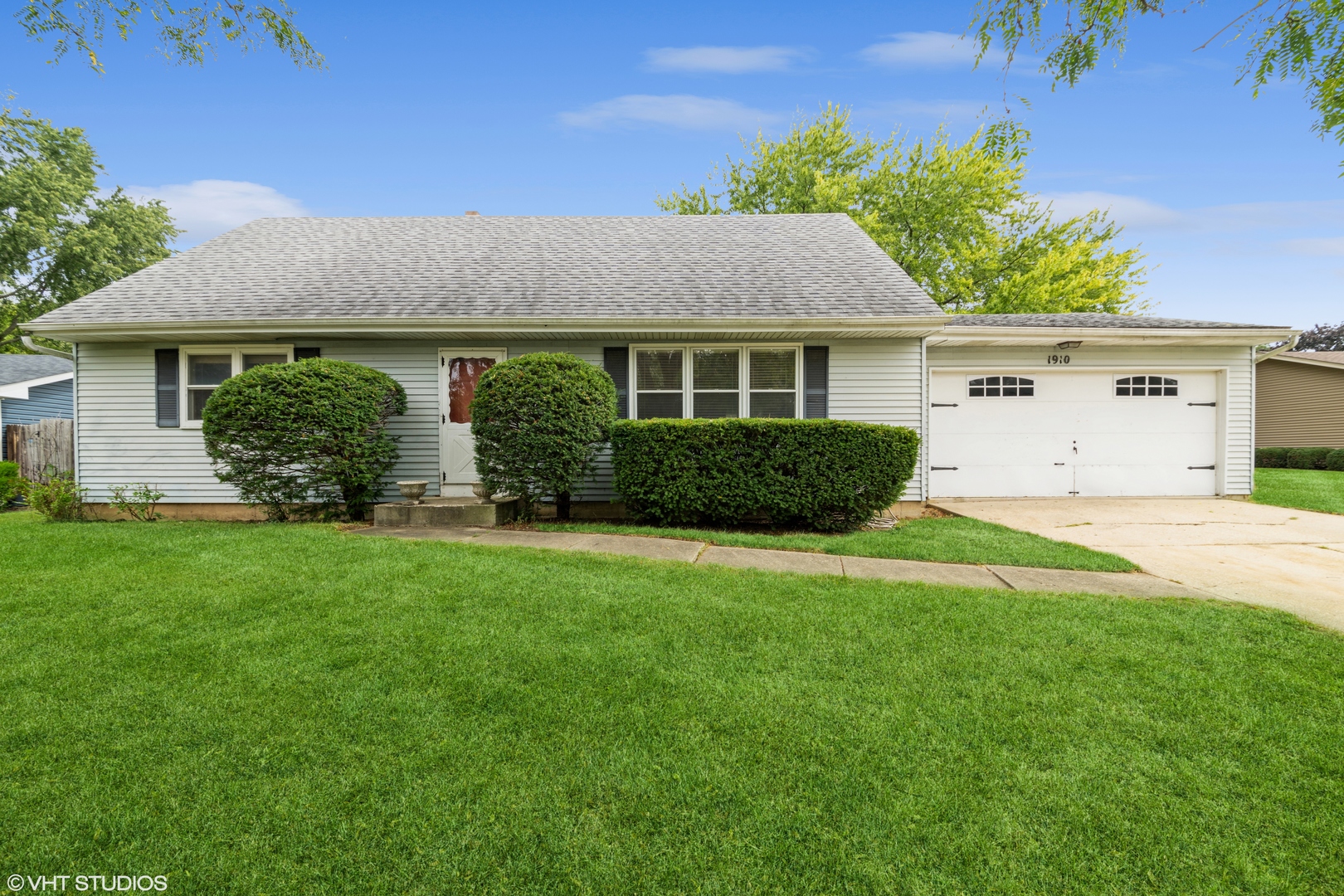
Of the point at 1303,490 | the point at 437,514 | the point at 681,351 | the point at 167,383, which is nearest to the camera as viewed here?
the point at 437,514

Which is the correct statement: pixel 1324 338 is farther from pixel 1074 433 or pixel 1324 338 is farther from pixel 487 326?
pixel 487 326

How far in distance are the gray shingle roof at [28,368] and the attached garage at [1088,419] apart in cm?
2195

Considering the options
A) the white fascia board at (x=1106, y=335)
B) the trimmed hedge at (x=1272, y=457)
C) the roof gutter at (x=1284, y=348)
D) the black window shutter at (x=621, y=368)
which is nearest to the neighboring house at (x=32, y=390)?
the black window shutter at (x=621, y=368)

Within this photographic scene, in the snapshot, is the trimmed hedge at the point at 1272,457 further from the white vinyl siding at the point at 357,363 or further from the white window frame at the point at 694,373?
the white window frame at the point at 694,373

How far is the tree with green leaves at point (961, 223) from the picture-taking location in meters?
19.6

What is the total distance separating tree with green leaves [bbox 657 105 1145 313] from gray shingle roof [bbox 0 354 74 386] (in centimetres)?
2342

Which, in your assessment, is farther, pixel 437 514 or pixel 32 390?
pixel 32 390

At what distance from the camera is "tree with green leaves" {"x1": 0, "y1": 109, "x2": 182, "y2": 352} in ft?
76.8

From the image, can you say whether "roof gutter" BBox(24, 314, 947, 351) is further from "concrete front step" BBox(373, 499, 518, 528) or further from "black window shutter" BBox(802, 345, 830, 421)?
"concrete front step" BBox(373, 499, 518, 528)

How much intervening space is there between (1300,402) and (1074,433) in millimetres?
13912

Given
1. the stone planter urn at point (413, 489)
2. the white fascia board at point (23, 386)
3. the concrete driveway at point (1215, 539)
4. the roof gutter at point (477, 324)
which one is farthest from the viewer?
the white fascia board at point (23, 386)

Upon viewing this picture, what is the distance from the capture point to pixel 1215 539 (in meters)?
6.74

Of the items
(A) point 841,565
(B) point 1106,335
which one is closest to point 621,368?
(A) point 841,565

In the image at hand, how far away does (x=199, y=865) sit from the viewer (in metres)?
1.83
